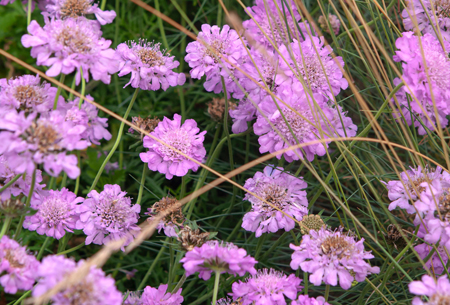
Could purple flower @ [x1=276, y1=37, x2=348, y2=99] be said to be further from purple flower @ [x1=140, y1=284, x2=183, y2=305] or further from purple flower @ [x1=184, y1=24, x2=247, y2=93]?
purple flower @ [x1=140, y1=284, x2=183, y2=305]

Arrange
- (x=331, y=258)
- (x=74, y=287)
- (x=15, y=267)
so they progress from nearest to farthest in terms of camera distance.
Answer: (x=74, y=287)
(x=15, y=267)
(x=331, y=258)

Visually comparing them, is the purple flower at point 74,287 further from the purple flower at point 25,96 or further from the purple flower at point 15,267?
the purple flower at point 25,96

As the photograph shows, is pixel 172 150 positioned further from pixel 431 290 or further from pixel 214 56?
pixel 431 290

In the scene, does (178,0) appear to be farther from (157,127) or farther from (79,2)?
(157,127)

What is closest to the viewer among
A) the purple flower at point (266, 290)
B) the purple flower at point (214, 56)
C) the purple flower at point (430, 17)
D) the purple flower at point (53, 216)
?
the purple flower at point (266, 290)

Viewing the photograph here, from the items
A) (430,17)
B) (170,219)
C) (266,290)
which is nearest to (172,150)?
(170,219)

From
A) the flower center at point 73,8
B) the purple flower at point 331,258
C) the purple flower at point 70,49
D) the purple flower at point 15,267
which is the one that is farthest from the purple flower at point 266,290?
the flower center at point 73,8
